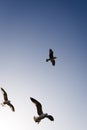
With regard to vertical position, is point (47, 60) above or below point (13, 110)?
above

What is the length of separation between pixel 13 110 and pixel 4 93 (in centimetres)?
205

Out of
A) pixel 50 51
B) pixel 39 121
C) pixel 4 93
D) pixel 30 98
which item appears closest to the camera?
pixel 30 98

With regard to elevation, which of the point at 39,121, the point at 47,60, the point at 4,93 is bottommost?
the point at 39,121

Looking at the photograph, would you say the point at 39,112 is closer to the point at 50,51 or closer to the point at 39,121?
the point at 39,121

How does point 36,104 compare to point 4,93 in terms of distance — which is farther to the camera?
point 4,93

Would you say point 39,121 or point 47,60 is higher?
point 47,60

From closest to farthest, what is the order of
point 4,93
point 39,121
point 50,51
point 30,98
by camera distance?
point 30,98 → point 39,121 → point 4,93 → point 50,51

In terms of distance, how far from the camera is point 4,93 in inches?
1537

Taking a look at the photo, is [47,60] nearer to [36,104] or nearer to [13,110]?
[13,110]

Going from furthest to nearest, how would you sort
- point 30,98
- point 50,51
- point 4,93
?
point 50,51
point 4,93
point 30,98

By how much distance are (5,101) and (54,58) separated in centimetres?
879

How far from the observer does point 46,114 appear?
114ft

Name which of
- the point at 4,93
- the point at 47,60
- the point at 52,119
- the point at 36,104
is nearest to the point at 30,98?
the point at 36,104

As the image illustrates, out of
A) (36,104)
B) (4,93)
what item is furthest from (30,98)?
(4,93)
